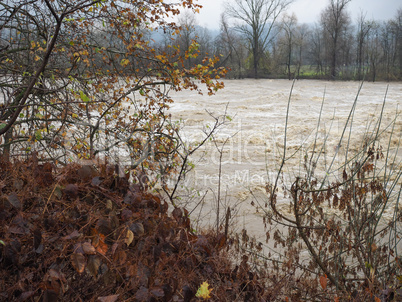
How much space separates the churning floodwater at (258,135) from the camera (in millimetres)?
7613

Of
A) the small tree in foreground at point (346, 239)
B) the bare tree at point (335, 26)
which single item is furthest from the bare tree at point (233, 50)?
the small tree in foreground at point (346, 239)

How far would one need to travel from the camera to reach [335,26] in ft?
132

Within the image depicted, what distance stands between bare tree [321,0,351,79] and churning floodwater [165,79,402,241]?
15.4 metres

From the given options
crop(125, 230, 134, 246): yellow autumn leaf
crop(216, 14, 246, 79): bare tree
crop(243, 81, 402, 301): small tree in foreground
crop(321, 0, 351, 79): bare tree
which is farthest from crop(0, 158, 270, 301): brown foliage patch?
A: crop(321, 0, 351, 79): bare tree

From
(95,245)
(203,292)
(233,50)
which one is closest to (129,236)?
(95,245)

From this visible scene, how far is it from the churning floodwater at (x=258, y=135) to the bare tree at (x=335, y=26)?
15443 millimetres

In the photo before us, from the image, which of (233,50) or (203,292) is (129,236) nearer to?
(203,292)

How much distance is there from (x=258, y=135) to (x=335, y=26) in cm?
3148

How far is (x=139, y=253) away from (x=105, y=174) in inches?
21.3

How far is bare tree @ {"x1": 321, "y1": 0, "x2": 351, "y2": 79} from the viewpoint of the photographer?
39938 millimetres

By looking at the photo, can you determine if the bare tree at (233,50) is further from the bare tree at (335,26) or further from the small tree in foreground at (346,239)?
the small tree in foreground at (346,239)

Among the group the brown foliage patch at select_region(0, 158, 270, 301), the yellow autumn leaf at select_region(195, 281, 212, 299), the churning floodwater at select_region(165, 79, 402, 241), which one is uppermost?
the brown foliage patch at select_region(0, 158, 270, 301)

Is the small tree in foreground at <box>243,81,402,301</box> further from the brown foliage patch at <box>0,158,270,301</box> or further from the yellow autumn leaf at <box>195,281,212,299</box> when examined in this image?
the yellow autumn leaf at <box>195,281,212,299</box>

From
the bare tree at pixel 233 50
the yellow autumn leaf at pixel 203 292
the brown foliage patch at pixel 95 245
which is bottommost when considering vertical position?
the yellow autumn leaf at pixel 203 292
